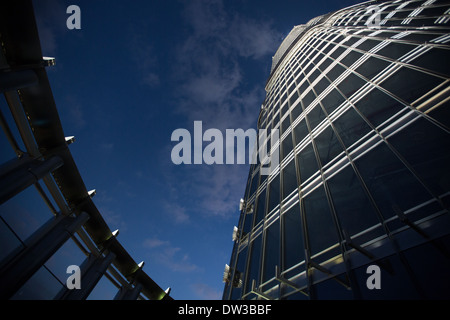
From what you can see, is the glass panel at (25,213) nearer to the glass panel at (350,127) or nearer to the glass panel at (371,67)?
the glass panel at (350,127)

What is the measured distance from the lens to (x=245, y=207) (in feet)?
51.0

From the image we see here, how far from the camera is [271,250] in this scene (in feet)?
29.7

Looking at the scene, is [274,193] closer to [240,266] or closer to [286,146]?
[286,146]

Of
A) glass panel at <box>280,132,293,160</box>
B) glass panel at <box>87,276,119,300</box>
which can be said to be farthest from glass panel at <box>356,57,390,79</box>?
glass panel at <box>87,276,119,300</box>

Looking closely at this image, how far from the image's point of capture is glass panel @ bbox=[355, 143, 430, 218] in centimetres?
520

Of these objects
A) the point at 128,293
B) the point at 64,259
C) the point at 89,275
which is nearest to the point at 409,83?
the point at 64,259

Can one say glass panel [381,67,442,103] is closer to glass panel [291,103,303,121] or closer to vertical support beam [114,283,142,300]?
glass panel [291,103,303,121]

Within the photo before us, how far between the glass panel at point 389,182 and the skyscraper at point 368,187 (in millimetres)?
28

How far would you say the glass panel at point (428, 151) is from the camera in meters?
4.92

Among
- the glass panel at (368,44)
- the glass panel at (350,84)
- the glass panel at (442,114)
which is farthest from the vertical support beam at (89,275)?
the glass panel at (368,44)
